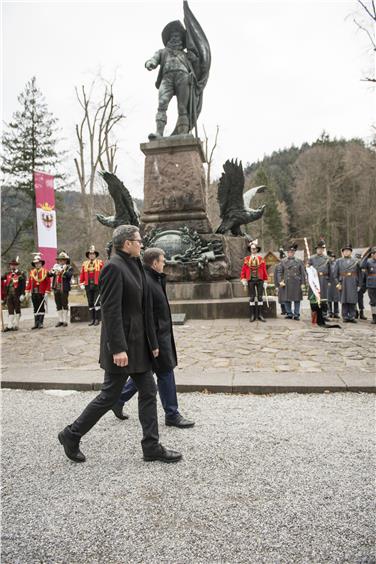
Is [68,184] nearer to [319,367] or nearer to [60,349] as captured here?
[60,349]

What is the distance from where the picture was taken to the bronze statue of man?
11.1m

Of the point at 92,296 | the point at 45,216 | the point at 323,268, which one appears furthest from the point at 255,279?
the point at 45,216

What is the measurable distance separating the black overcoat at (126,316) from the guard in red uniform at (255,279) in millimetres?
6030

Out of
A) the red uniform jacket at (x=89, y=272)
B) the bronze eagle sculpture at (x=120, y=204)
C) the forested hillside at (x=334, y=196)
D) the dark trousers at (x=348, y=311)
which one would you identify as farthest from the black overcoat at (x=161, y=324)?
the forested hillside at (x=334, y=196)

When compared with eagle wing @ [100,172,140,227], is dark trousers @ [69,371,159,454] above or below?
below

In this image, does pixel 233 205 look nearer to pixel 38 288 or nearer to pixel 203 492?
pixel 38 288

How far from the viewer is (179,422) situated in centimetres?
367

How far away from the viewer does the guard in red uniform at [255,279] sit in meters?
8.98

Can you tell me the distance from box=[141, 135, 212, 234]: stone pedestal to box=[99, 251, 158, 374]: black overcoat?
7681 millimetres

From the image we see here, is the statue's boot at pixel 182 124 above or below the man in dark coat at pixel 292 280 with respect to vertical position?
above

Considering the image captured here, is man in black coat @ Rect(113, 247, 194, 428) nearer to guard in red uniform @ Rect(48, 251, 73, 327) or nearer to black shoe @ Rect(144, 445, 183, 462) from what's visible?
black shoe @ Rect(144, 445, 183, 462)

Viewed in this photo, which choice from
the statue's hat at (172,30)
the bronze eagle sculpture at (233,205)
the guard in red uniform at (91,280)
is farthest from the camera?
the statue's hat at (172,30)

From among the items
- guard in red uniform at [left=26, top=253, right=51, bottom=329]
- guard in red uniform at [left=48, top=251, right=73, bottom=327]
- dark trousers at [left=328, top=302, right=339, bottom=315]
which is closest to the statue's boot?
guard in red uniform at [left=48, top=251, right=73, bottom=327]

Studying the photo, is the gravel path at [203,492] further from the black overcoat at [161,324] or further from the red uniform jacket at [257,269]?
the red uniform jacket at [257,269]
